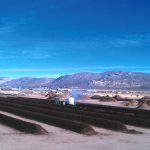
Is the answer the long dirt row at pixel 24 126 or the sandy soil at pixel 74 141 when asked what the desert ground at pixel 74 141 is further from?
the long dirt row at pixel 24 126

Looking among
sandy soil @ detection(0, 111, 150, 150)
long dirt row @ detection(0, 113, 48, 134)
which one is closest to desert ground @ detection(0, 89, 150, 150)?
sandy soil @ detection(0, 111, 150, 150)

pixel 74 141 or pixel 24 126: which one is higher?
pixel 24 126

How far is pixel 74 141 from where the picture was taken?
71.0 ft

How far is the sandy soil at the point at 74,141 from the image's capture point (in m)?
19.4

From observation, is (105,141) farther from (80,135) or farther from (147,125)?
(147,125)

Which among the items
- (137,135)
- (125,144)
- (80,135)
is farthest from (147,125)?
(125,144)

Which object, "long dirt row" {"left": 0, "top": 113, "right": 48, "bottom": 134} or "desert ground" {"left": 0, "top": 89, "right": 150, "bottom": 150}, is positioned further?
"long dirt row" {"left": 0, "top": 113, "right": 48, "bottom": 134}

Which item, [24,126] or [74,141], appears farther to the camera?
[24,126]

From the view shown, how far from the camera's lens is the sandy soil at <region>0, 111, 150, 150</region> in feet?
63.8

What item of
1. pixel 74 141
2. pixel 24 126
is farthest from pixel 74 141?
pixel 24 126

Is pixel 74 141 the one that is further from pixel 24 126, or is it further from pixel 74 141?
pixel 24 126

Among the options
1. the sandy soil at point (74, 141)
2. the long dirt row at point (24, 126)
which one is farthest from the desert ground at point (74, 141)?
the long dirt row at point (24, 126)

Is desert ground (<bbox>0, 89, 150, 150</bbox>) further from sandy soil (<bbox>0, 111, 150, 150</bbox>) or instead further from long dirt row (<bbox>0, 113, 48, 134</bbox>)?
long dirt row (<bbox>0, 113, 48, 134</bbox>)

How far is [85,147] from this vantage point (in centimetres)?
1948
